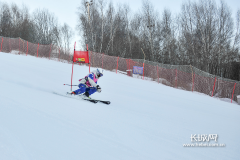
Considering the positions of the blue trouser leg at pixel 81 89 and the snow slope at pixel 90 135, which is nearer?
the snow slope at pixel 90 135

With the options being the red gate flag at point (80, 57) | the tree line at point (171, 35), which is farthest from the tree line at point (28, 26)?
the red gate flag at point (80, 57)

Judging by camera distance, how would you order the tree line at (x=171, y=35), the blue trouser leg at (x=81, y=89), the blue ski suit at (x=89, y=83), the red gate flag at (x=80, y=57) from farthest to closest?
1. the tree line at (x=171, y=35)
2. the red gate flag at (x=80, y=57)
3. the blue trouser leg at (x=81, y=89)
4. the blue ski suit at (x=89, y=83)

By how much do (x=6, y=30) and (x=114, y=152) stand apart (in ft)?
128

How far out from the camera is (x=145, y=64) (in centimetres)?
1429

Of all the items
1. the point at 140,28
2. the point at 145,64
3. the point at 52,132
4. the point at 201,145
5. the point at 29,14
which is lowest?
the point at 201,145

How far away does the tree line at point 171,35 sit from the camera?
18406 mm

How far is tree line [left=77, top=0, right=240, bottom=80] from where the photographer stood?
18406 millimetres

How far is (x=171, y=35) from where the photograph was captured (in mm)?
24078

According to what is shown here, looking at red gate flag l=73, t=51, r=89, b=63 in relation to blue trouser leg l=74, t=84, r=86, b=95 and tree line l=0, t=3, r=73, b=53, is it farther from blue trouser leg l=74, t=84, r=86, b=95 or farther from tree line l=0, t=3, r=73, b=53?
tree line l=0, t=3, r=73, b=53

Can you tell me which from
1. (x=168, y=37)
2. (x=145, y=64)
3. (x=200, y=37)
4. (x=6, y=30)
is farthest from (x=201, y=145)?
(x=6, y=30)

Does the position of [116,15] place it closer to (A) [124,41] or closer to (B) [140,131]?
(A) [124,41]

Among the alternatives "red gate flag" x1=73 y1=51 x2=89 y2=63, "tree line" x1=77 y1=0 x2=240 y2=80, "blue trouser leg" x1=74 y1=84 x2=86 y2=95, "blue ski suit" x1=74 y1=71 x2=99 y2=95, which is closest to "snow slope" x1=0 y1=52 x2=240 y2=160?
"blue ski suit" x1=74 y1=71 x2=99 y2=95

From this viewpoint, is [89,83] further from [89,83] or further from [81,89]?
[81,89]

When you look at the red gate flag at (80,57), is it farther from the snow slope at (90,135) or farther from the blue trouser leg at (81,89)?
the snow slope at (90,135)
